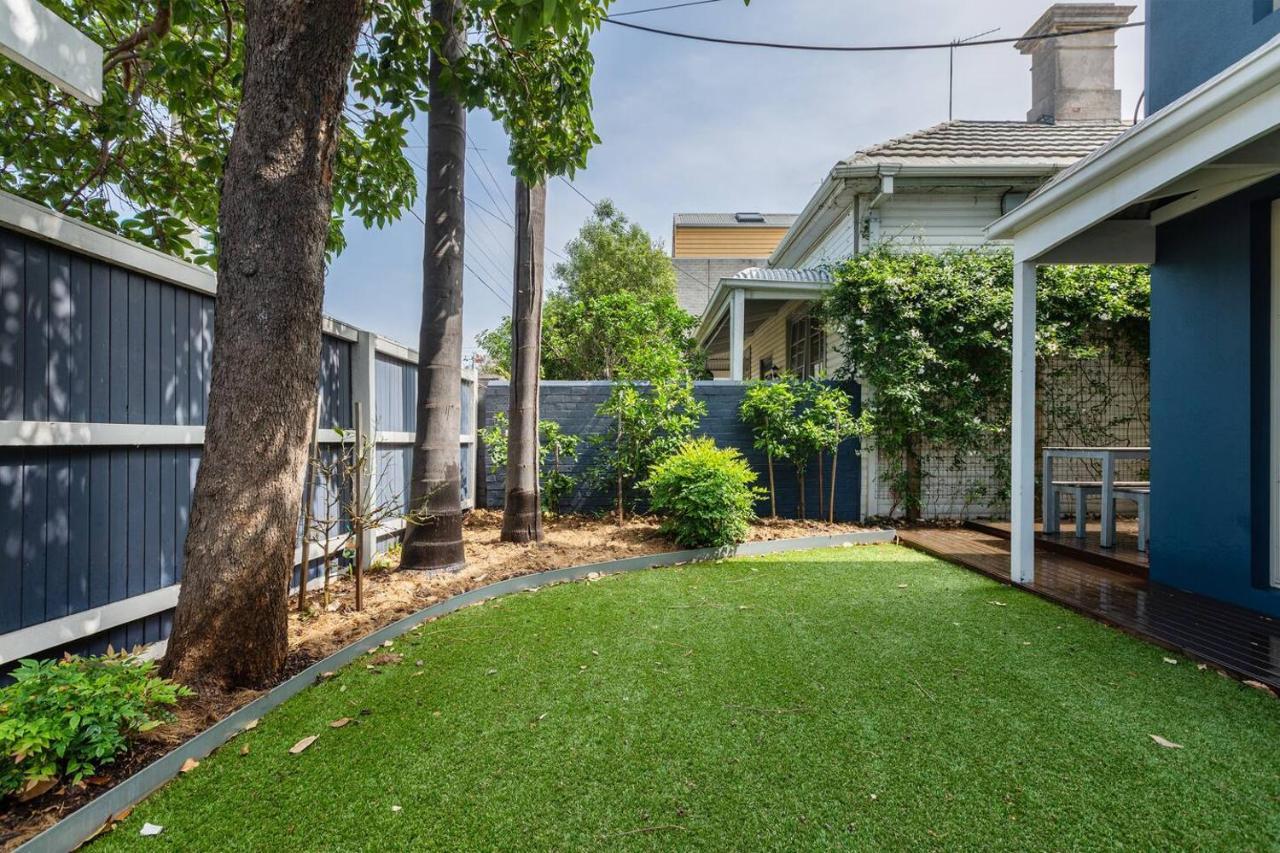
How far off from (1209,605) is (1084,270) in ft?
14.4

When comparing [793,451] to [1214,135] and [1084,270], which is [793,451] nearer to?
[1084,270]

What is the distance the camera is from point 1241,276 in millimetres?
3682

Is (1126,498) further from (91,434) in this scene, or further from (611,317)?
(611,317)

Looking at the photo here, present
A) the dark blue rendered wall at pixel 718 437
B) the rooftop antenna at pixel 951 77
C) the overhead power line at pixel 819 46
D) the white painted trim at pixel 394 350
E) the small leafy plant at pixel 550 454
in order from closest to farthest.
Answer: the white painted trim at pixel 394 350 < the small leafy plant at pixel 550 454 < the dark blue rendered wall at pixel 718 437 < the overhead power line at pixel 819 46 < the rooftop antenna at pixel 951 77

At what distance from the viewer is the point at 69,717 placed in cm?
180

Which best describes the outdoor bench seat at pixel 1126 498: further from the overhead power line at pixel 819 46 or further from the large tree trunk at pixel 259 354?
the overhead power line at pixel 819 46

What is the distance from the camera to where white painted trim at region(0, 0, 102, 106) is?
79.7 inches

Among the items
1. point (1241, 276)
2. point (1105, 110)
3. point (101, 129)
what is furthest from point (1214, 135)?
point (1105, 110)

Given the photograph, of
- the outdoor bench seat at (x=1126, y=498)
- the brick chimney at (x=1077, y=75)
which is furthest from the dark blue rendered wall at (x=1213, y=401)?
the brick chimney at (x=1077, y=75)

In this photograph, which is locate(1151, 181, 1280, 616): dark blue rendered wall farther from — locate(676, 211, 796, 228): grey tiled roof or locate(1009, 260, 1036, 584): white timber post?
locate(676, 211, 796, 228): grey tiled roof

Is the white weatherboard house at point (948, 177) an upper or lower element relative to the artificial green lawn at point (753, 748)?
upper

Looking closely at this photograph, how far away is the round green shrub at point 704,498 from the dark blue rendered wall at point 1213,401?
3.06 metres

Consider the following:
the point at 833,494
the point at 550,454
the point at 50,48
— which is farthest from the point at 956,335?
the point at 50,48

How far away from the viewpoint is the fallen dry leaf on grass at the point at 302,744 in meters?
2.16
